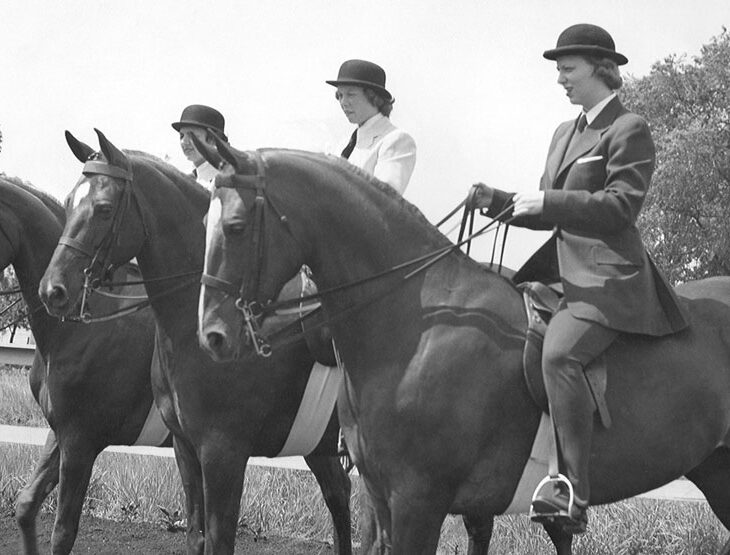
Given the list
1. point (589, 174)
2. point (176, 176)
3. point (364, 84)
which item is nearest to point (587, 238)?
point (589, 174)

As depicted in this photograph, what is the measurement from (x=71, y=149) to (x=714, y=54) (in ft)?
122

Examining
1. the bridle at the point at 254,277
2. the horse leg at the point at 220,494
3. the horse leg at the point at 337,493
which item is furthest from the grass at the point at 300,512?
the bridle at the point at 254,277

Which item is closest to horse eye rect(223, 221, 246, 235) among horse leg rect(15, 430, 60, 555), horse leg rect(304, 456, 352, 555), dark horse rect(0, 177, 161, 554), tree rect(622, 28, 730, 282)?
dark horse rect(0, 177, 161, 554)

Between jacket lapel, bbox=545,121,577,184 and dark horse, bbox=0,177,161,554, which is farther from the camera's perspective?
dark horse, bbox=0,177,161,554

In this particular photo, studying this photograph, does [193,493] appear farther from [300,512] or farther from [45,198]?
[300,512]

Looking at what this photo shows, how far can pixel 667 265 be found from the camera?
1483 inches

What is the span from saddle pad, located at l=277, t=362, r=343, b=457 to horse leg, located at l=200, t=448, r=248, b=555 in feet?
1.98

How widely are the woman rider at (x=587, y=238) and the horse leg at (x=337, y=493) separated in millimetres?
2963

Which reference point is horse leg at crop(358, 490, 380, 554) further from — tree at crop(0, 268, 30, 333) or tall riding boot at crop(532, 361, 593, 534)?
tree at crop(0, 268, 30, 333)

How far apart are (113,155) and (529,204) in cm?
264

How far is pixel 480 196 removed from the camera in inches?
202

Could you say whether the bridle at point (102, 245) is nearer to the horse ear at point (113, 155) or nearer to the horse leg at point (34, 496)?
the horse ear at point (113, 155)

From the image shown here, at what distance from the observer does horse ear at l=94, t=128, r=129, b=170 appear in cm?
616

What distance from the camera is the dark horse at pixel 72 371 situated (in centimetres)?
710
